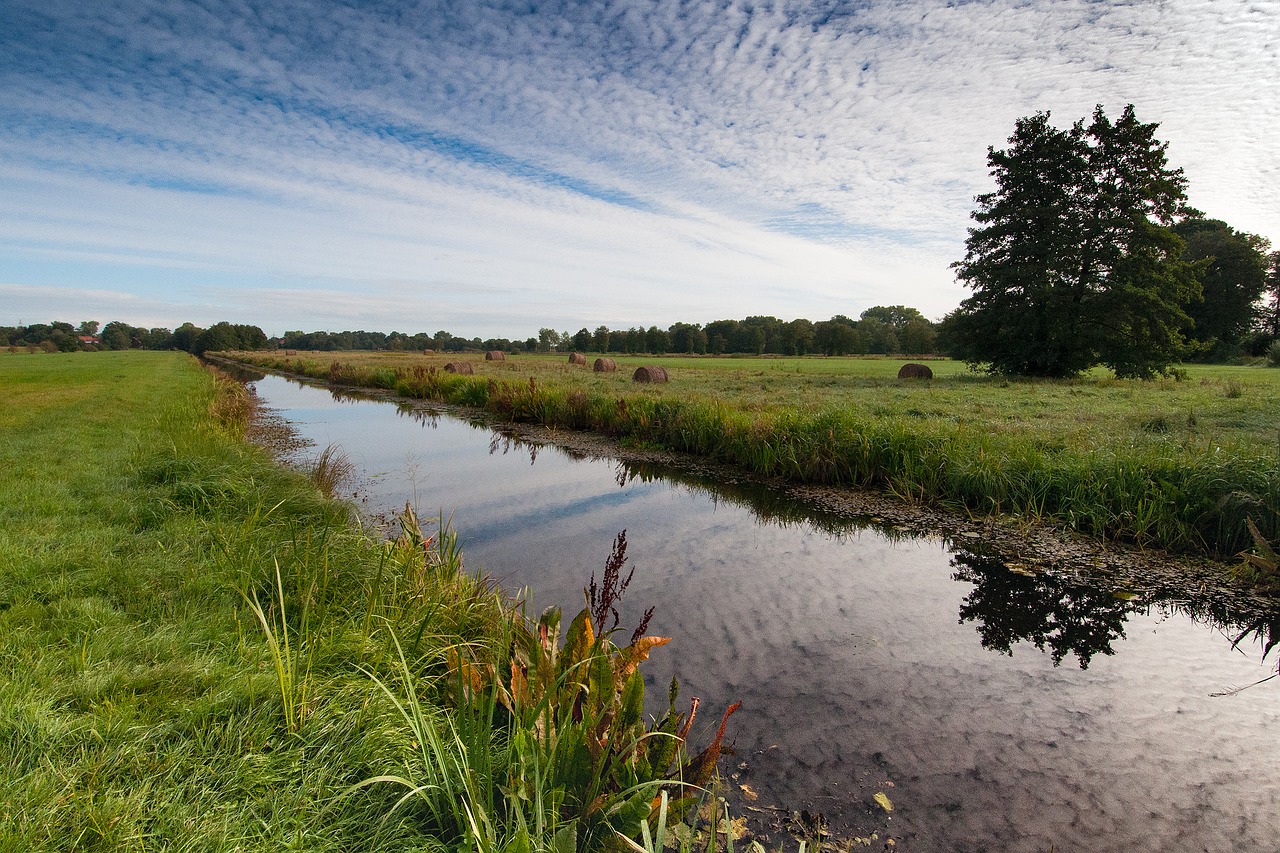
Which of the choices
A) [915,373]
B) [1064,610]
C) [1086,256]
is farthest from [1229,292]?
[1064,610]

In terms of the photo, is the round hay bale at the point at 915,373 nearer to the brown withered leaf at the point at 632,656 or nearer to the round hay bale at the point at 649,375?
the round hay bale at the point at 649,375

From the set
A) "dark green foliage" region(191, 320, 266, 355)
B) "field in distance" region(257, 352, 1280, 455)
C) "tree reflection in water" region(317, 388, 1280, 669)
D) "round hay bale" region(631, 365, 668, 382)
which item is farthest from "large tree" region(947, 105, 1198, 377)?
"dark green foliage" region(191, 320, 266, 355)

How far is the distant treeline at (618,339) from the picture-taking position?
88.1m

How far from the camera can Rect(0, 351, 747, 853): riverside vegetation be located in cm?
194

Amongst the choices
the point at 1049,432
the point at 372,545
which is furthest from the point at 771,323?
the point at 372,545

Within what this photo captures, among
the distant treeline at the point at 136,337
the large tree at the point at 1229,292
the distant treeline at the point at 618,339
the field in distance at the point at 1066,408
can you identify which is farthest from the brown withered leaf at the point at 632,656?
the distant treeline at the point at 136,337

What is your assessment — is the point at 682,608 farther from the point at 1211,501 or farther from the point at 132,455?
the point at 132,455

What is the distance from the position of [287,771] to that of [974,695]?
377cm

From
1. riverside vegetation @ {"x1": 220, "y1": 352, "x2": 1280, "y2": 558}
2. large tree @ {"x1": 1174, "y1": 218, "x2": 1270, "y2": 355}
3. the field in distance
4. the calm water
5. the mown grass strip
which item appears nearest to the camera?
the mown grass strip

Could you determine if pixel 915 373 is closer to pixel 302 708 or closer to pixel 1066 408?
pixel 1066 408

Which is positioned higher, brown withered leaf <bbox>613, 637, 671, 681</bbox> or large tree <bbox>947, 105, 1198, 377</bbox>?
large tree <bbox>947, 105, 1198, 377</bbox>

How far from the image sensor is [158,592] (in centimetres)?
362

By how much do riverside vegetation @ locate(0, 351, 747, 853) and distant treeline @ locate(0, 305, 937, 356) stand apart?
85.3m

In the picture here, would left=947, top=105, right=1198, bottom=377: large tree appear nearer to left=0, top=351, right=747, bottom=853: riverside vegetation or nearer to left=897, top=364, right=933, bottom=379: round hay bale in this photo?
left=897, top=364, right=933, bottom=379: round hay bale
